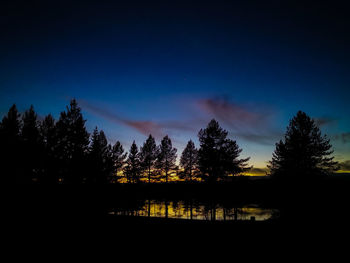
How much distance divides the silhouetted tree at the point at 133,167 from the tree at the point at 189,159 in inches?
456

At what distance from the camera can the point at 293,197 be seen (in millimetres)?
24141

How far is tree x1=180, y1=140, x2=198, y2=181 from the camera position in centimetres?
3761

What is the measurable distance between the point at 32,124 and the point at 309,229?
36412 millimetres

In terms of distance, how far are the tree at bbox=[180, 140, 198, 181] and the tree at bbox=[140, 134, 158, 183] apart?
7426mm

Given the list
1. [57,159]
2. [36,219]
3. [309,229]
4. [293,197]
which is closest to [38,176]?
[57,159]

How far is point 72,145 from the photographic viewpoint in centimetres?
2480

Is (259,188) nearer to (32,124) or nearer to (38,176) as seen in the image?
(38,176)

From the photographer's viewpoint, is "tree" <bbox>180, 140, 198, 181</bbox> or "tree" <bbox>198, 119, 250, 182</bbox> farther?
"tree" <bbox>180, 140, 198, 181</bbox>

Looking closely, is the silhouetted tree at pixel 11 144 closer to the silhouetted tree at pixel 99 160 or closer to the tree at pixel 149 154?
the silhouetted tree at pixel 99 160

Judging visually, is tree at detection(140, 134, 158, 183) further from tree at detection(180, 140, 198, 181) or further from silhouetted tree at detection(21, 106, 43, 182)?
silhouetted tree at detection(21, 106, 43, 182)

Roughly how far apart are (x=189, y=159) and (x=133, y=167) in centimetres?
1495

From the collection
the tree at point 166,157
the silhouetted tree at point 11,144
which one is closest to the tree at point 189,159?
the tree at point 166,157

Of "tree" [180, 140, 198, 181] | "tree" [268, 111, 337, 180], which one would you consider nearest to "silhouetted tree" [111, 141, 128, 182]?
"tree" [180, 140, 198, 181]

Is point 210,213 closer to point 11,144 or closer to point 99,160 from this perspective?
point 99,160
